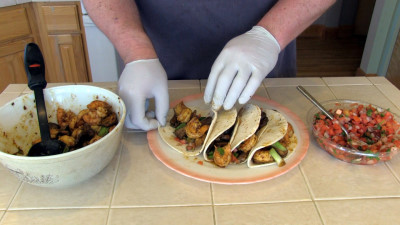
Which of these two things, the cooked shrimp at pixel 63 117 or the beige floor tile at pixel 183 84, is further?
the beige floor tile at pixel 183 84

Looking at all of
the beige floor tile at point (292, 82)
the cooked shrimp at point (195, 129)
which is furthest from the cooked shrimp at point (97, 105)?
the beige floor tile at point (292, 82)

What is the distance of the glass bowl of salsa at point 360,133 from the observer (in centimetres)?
Result: 90

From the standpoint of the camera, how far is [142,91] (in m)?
1.00

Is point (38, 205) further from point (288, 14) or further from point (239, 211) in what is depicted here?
point (288, 14)

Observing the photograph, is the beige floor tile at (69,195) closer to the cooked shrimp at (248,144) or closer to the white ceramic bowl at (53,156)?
the white ceramic bowl at (53,156)

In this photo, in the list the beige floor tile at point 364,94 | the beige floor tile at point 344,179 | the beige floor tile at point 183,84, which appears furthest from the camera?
the beige floor tile at point 183,84

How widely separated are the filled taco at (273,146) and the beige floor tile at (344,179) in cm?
7

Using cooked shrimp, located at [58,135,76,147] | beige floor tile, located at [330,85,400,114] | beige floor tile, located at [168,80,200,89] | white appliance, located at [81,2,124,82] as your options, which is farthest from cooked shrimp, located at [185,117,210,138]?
white appliance, located at [81,2,124,82]

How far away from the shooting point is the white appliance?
2482 mm

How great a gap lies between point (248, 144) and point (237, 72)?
24cm

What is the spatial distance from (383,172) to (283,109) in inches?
14.4

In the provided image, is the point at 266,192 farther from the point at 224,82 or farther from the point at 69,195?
the point at 69,195

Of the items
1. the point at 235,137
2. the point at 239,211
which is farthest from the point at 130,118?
the point at 239,211

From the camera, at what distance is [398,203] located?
789mm
